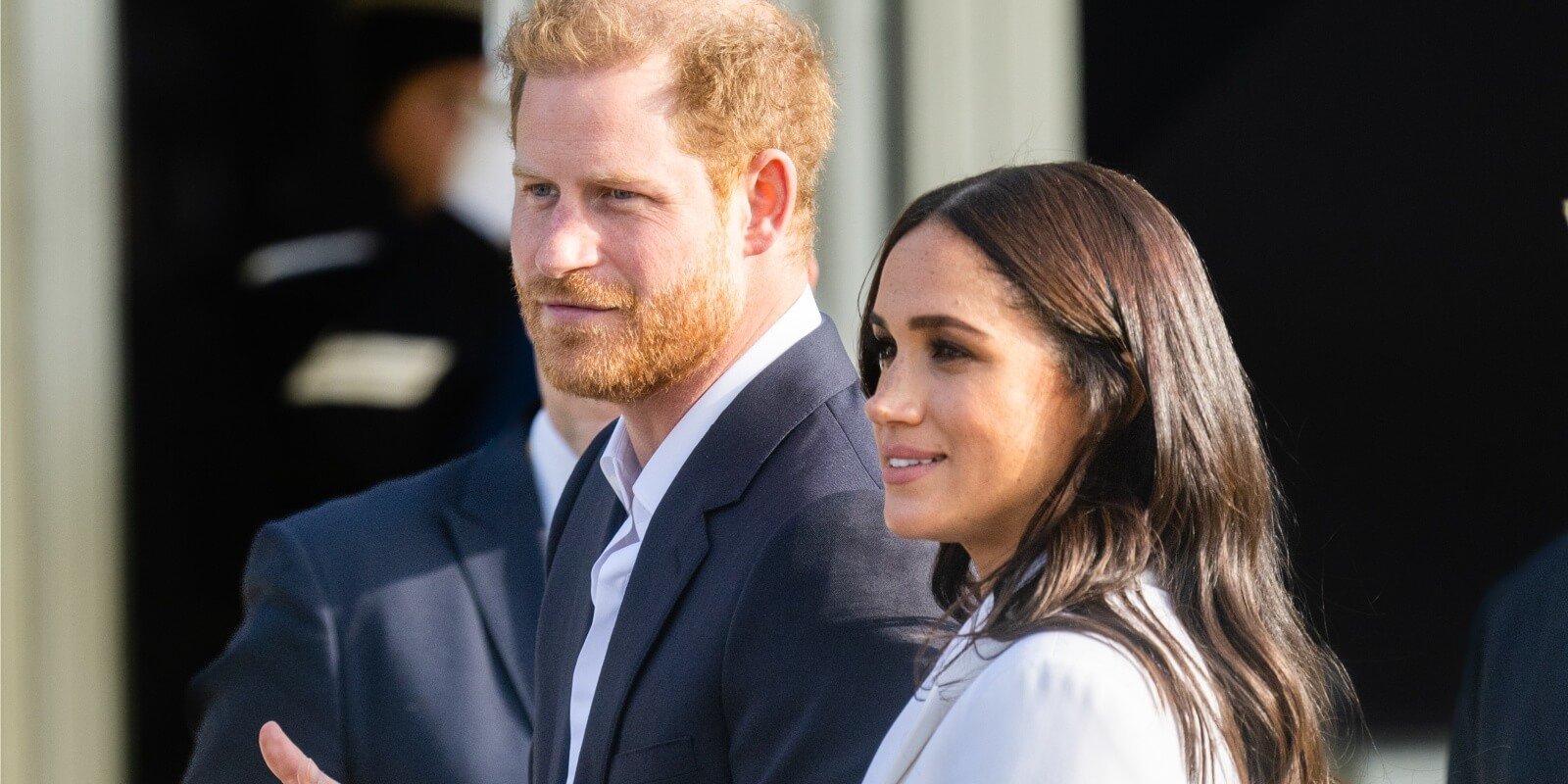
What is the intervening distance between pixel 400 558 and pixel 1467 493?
2318 mm

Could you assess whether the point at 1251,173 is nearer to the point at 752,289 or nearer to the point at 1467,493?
the point at 1467,493

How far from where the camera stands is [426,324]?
4016mm

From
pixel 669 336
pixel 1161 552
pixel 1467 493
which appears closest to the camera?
pixel 1161 552

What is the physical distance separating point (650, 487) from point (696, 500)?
0.40 ft

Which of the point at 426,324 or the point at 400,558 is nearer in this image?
the point at 400,558

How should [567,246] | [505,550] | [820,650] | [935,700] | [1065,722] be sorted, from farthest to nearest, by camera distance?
[505,550] < [567,246] < [820,650] < [935,700] < [1065,722]

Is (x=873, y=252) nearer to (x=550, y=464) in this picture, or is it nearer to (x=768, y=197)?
(x=550, y=464)

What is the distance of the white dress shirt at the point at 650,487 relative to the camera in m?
1.93

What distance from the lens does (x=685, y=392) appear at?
1.99 metres

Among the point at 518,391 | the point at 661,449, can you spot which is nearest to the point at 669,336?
the point at 661,449

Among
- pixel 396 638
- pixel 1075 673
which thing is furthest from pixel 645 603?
pixel 396 638

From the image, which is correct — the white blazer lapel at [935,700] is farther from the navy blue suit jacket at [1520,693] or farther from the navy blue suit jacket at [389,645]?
the navy blue suit jacket at [1520,693]

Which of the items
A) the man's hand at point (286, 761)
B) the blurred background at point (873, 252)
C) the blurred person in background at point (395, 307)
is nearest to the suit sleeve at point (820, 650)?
the man's hand at point (286, 761)

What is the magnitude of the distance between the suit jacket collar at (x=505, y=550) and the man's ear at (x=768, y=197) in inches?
30.0
